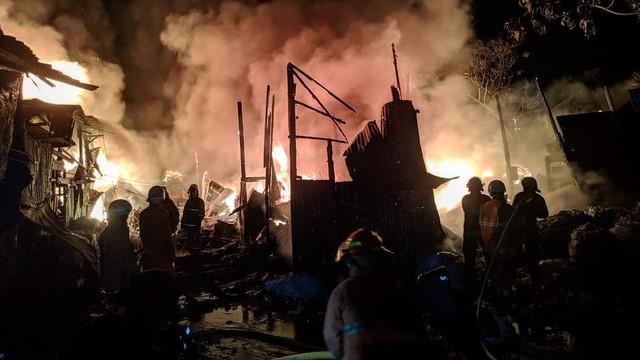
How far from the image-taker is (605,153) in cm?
1432

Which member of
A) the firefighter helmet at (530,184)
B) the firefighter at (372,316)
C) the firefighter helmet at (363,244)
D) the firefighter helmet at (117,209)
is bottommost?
the firefighter at (372,316)

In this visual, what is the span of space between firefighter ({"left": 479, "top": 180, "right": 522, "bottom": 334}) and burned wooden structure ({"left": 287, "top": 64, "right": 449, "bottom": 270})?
3829 millimetres

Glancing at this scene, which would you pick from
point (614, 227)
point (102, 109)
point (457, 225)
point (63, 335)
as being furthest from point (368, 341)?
point (102, 109)

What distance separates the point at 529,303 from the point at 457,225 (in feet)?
37.9

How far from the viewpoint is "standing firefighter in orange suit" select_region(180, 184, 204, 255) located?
12008mm

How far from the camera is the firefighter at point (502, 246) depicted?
Result: 5.86 metres

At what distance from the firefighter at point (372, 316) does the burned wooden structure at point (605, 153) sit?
16.1 meters

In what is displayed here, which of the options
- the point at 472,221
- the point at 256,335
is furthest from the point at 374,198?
the point at 256,335

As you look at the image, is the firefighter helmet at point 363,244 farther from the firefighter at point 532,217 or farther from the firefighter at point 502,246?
the firefighter at point 532,217

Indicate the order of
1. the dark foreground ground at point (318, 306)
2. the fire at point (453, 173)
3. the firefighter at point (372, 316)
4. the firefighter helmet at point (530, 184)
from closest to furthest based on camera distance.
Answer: the firefighter at point (372, 316) < the dark foreground ground at point (318, 306) < the firefighter helmet at point (530, 184) < the fire at point (453, 173)

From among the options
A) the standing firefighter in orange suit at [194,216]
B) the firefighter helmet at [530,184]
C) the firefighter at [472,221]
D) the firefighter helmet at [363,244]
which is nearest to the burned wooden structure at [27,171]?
the standing firefighter in orange suit at [194,216]

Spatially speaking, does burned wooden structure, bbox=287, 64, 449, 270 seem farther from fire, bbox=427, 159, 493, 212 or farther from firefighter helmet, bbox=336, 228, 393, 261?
fire, bbox=427, 159, 493, 212

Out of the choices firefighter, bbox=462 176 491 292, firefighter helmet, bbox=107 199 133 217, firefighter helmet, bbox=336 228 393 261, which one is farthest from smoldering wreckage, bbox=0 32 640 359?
firefighter helmet, bbox=107 199 133 217

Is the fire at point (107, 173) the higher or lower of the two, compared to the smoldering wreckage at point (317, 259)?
higher
